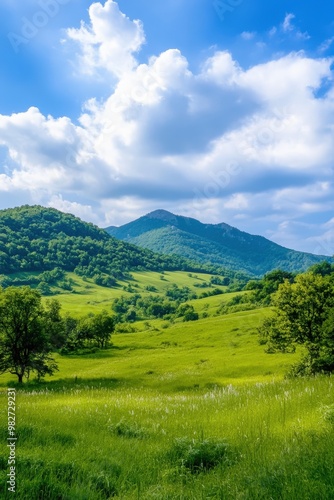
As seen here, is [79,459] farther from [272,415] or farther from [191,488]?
[272,415]

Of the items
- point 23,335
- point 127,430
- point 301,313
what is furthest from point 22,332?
point 127,430

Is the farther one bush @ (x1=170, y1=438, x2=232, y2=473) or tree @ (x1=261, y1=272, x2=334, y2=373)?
tree @ (x1=261, y1=272, x2=334, y2=373)

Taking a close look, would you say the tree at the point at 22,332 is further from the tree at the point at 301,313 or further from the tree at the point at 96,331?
the tree at the point at 96,331

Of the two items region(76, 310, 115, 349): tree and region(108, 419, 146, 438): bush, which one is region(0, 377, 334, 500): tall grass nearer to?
region(108, 419, 146, 438): bush

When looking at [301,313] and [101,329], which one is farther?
[101,329]

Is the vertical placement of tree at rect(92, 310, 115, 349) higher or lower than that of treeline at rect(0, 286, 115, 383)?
lower

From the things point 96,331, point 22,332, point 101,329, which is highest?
point 22,332

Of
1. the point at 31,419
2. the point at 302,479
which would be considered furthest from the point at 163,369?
the point at 302,479

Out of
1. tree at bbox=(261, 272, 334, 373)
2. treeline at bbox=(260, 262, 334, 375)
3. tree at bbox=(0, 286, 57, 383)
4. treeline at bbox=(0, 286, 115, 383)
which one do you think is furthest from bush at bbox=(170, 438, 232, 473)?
tree at bbox=(0, 286, 57, 383)

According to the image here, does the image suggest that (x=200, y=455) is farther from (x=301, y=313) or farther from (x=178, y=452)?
(x=301, y=313)

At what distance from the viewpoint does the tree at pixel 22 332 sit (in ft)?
164

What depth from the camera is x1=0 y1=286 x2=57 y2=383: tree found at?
4994 centimetres

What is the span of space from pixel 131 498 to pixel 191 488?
863mm

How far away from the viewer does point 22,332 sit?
51.0 m
